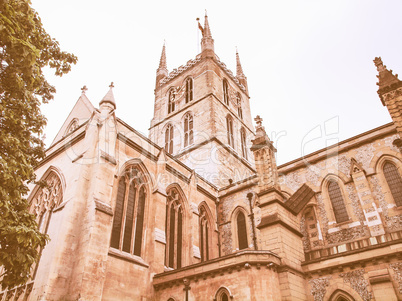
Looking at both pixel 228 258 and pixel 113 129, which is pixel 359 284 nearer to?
pixel 228 258

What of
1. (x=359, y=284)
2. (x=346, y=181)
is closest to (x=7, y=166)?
(x=359, y=284)

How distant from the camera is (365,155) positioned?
1614 cm

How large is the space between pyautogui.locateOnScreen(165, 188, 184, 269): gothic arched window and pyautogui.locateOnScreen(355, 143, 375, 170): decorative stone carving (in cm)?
997

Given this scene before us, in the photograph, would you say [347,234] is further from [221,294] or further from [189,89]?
[189,89]

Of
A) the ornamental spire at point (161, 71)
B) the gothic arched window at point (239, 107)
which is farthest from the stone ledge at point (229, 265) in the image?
the ornamental spire at point (161, 71)

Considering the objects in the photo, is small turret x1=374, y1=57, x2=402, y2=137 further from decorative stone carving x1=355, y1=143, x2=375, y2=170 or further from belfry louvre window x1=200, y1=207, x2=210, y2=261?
belfry louvre window x1=200, y1=207, x2=210, y2=261

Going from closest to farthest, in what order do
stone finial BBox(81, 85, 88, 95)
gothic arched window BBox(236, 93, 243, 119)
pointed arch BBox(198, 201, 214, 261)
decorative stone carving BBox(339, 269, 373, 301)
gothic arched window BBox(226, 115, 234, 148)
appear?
decorative stone carving BBox(339, 269, 373, 301), pointed arch BBox(198, 201, 214, 261), stone finial BBox(81, 85, 88, 95), gothic arched window BBox(226, 115, 234, 148), gothic arched window BBox(236, 93, 243, 119)

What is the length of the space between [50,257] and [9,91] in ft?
21.1

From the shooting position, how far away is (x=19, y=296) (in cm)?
1257

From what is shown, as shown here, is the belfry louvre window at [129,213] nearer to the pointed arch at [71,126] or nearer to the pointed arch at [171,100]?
the pointed arch at [71,126]

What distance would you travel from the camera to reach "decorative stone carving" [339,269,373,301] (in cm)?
1109

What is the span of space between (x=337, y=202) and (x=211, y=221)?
7.72 metres

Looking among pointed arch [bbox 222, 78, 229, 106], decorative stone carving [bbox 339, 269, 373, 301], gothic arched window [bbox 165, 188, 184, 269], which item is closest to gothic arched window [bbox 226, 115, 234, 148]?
pointed arch [bbox 222, 78, 229, 106]

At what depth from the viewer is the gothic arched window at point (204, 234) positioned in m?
18.5
